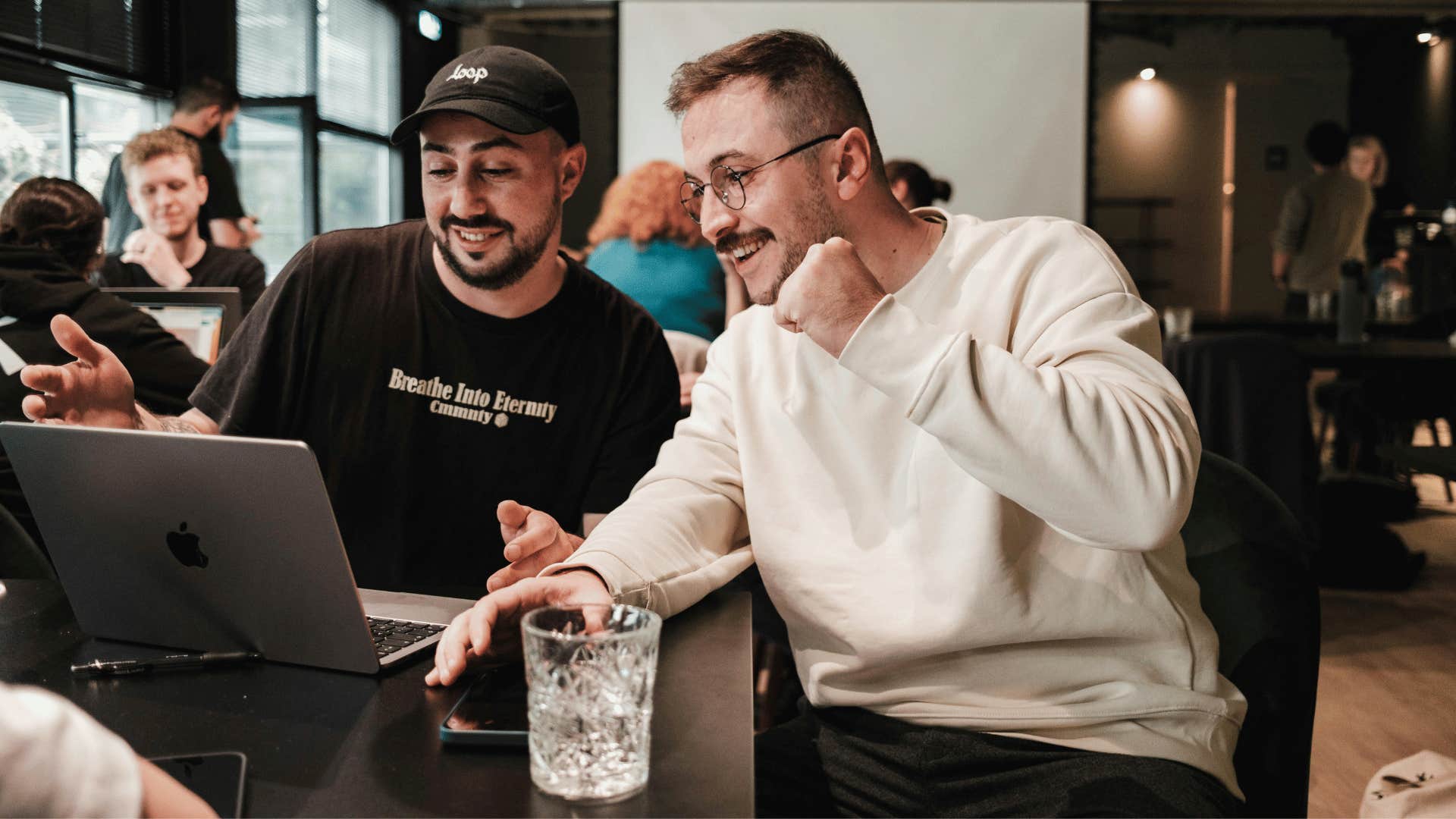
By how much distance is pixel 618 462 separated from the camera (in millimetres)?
1678

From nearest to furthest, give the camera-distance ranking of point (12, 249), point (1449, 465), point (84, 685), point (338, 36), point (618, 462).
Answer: point (84, 685), point (618, 462), point (1449, 465), point (12, 249), point (338, 36)

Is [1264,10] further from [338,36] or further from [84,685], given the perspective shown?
[84,685]

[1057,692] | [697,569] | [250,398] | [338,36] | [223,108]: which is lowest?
[1057,692]

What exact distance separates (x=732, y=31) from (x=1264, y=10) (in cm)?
324

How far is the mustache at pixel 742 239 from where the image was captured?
1.38 meters

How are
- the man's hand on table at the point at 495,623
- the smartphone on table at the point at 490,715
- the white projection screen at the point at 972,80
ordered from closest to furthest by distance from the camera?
the smartphone on table at the point at 490,715 → the man's hand on table at the point at 495,623 → the white projection screen at the point at 972,80

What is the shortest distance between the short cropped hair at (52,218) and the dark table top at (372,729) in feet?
5.99

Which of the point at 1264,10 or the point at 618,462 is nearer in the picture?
the point at 618,462

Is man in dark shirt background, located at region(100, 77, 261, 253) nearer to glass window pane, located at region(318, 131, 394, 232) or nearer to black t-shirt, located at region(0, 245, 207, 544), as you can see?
glass window pane, located at region(318, 131, 394, 232)

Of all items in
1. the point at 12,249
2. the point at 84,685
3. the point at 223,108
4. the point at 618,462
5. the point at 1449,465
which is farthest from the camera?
the point at 223,108

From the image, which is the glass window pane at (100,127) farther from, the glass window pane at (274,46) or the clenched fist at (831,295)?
the clenched fist at (831,295)

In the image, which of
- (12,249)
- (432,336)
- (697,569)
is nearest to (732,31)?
(12,249)

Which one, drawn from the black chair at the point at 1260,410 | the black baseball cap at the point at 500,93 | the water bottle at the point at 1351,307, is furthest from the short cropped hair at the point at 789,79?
the water bottle at the point at 1351,307

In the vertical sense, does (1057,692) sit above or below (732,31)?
below
